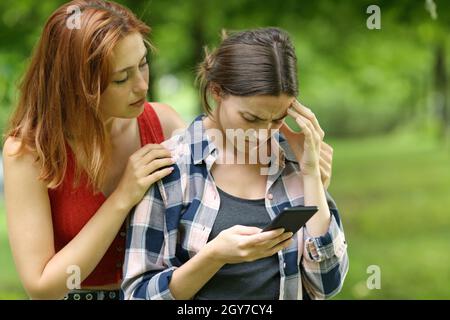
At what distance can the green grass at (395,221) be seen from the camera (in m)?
8.56

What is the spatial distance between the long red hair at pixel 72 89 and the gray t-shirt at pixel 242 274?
0.49 m

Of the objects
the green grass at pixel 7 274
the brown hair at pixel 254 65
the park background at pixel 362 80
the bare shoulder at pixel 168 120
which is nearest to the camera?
the brown hair at pixel 254 65

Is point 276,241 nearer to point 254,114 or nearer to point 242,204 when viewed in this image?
point 242,204

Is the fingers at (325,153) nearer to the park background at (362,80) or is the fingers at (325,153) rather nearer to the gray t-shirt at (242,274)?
the gray t-shirt at (242,274)

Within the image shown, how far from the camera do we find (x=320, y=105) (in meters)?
20.4

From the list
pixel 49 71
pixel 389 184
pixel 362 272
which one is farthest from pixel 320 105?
pixel 49 71

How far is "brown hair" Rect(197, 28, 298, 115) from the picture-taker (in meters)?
2.45

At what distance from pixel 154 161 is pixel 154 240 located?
0.26 meters

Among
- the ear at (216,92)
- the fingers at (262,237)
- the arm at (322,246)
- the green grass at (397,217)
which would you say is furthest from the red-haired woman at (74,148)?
the green grass at (397,217)

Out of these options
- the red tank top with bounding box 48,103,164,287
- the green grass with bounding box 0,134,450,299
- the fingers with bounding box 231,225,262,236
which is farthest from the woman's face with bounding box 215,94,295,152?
the green grass with bounding box 0,134,450,299

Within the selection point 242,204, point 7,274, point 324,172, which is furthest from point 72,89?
point 7,274

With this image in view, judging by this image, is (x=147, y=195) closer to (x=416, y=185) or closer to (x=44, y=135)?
(x=44, y=135)

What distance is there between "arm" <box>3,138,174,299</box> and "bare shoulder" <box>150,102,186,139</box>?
477 mm

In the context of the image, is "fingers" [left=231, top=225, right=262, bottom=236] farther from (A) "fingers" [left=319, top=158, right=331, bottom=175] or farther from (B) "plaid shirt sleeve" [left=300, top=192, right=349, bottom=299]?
(A) "fingers" [left=319, top=158, right=331, bottom=175]
